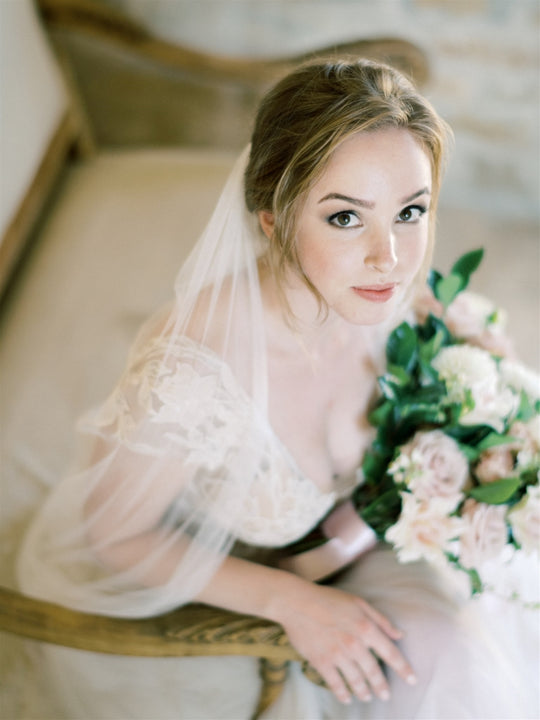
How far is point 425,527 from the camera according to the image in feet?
3.59

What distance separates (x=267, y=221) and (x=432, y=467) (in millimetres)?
497

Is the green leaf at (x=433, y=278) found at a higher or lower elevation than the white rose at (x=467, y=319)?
higher

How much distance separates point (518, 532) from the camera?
1.09 metres

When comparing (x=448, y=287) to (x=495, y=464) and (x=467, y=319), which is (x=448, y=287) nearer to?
(x=467, y=319)

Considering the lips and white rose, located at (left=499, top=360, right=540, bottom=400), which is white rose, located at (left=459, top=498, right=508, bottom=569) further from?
the lips

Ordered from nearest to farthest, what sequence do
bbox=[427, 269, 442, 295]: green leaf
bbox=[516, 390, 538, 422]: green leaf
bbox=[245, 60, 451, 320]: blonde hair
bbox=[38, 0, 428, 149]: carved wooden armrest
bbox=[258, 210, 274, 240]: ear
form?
bbox=[245, 60, 451, 320]: blonde hair, bbox=[258, 210, 274, 240]: ear, bbox=[516, 390, 538, 422]: green leaf, bbox=[427, 269, 442, 295]: green leaf, bbox=[38, 0, 428, 149]: carved wooden armrest

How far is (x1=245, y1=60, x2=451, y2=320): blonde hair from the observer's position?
2.99 ft

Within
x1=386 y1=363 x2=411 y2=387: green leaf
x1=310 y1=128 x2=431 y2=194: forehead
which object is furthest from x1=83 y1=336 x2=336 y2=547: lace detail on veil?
x1=310 y1=128 x2=431 y2=194: forehead

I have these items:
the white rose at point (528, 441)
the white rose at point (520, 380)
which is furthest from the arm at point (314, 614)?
the white rose at point (520, 380)

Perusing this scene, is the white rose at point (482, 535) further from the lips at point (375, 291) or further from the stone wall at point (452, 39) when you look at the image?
the stone wall at point (452, 39)

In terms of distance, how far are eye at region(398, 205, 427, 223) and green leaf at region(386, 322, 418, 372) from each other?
0.29m

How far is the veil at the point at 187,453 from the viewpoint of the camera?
3.52ft

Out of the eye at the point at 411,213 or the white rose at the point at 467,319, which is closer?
the eye at the point at 411,213

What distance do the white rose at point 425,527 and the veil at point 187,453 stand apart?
174 millimetres
